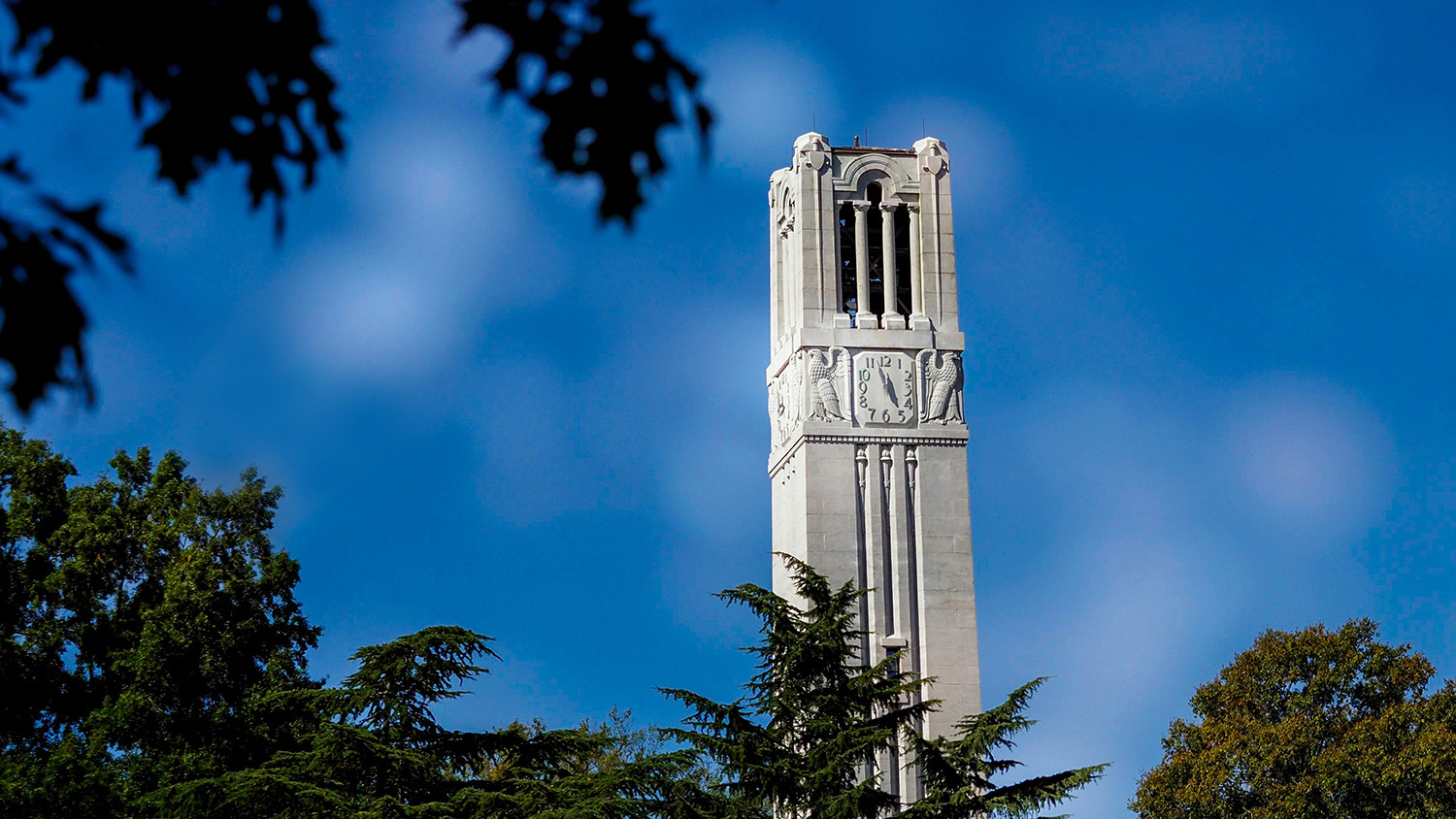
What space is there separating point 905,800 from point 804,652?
10.9 meters

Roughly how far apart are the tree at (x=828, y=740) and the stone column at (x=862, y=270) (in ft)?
43.0

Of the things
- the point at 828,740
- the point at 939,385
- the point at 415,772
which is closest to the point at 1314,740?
the point at 939,385

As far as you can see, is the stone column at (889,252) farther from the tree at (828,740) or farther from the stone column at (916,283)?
the tree at (828,740)

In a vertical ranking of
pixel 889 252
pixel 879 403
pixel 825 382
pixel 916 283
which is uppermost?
pixel 889 252

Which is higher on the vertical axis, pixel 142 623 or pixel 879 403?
pixel 879 403

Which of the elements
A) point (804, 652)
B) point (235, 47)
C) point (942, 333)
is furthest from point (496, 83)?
point (942, 333)

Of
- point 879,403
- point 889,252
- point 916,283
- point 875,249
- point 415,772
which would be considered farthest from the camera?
point 875,249

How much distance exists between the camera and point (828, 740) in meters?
21.5

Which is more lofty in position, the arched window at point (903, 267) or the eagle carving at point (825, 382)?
A: the arched window at point (903, 267)

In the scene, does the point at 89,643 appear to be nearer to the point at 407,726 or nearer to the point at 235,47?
the point at 407,726

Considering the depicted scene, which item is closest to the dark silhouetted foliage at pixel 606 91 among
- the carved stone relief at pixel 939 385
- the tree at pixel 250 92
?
the tree at pixel 250 92

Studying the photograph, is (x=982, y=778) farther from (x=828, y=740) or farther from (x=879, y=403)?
(x=879, y=403)

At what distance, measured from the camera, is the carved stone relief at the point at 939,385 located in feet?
116

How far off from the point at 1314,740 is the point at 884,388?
10341 mm
